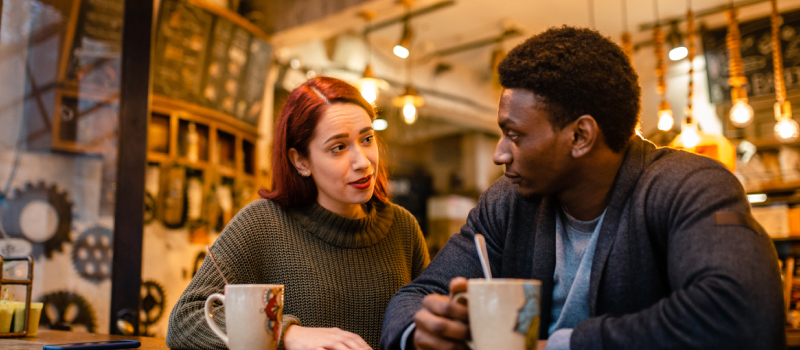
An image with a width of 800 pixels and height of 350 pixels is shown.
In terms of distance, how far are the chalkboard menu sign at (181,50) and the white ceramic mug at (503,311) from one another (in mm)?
3286

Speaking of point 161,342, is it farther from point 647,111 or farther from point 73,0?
point 647,111

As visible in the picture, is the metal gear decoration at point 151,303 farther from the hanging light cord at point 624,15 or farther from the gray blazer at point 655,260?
the hanging light cord at point 624,15

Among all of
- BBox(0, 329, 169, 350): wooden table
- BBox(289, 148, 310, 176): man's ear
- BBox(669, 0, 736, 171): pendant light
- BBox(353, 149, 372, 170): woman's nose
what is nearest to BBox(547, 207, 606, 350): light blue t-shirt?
BBox(353, 149, 372, 170): woman's nose

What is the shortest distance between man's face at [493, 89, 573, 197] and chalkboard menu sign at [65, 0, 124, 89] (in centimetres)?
209

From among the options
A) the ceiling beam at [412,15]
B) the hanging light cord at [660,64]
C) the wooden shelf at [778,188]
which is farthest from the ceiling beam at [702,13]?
the ceiling beam at [412,15]

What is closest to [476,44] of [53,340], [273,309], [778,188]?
[778,188]

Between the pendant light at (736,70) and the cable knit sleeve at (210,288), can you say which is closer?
the cable knit sleeve at (210,288)

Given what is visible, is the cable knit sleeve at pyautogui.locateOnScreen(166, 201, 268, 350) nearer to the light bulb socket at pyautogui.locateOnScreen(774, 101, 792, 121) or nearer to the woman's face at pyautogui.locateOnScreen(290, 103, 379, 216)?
the woman's face at pyautogui.locateOnScreen(290, 103, 379, 216)

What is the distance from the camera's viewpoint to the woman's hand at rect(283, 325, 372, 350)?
1.06 metres

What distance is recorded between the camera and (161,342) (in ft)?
4.53

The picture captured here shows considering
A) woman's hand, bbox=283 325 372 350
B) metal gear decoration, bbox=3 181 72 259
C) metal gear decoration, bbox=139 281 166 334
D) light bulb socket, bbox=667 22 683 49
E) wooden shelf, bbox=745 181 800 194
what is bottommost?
metal gear decoration, bbox=139 281 166 334

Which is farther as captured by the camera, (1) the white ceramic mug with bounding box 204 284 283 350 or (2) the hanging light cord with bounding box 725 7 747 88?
(2) the hanging light cord with bounding box 725 7 747 88

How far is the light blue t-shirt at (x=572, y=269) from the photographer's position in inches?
42.3

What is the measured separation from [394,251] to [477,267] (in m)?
0.44
